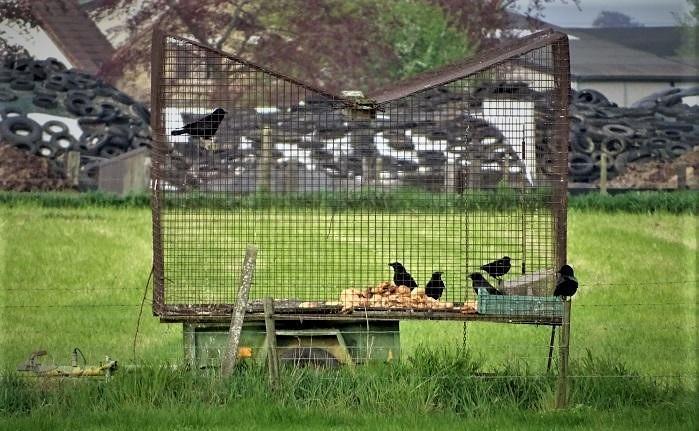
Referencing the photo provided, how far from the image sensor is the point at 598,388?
10883mm

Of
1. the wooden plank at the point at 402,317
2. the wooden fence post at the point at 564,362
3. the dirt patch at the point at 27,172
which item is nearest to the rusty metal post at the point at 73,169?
the dirt patch at the point at 27,172

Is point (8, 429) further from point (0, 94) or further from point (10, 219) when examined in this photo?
point (0, 94)

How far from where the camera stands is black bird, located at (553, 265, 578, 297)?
10461 millimetres

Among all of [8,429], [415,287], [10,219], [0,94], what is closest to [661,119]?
[0,94]

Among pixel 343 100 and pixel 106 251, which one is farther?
pixel 106 251

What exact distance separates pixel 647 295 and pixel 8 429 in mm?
10152

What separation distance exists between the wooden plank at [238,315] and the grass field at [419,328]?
0.35m

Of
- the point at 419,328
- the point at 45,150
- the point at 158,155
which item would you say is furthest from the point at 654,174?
the point at 158,155

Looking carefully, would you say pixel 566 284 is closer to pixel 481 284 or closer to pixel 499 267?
pixel 499 267

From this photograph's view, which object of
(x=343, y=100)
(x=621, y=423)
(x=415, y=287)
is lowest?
(x=621, y=423)

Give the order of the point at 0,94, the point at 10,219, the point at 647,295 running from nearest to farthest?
the point at 647,295 < the point at 10,219 < the point at 0,94

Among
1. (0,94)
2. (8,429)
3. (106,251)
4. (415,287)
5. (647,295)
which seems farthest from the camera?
(0,94)

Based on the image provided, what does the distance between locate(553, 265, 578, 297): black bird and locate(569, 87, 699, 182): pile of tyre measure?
24392mm

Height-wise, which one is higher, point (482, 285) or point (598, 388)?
point (482, 285)
